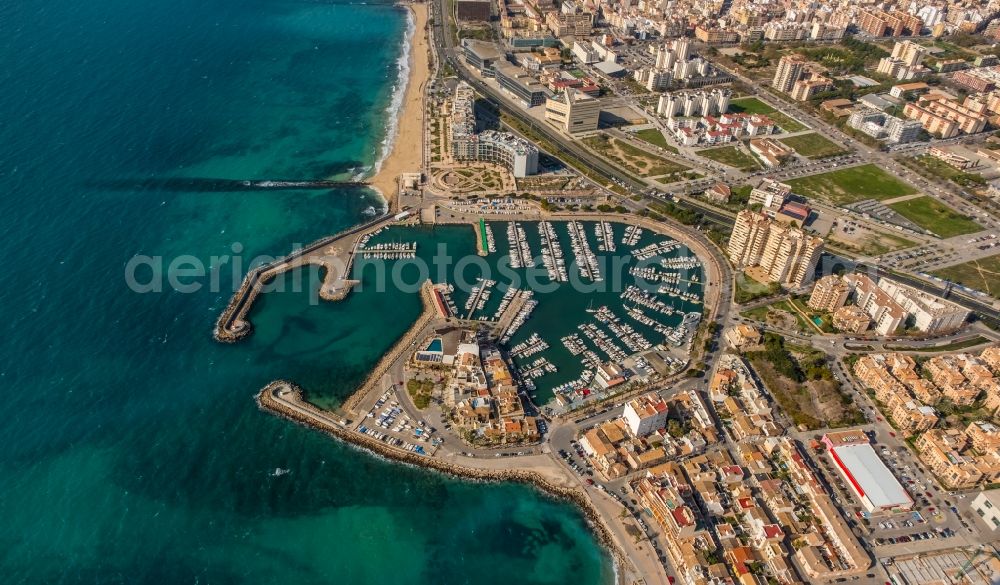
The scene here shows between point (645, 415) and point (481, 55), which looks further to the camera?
point (481, 55)

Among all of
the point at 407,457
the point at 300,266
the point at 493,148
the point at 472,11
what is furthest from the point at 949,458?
the point at 472,11

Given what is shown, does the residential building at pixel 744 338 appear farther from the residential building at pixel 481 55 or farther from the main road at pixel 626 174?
the residential building at pixel 481 55

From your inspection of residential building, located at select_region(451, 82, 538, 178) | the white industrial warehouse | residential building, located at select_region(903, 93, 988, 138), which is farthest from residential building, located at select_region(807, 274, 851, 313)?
residential building, located at select_region(903, 93, 988, 138)

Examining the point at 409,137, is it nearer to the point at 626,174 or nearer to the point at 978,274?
the point at 626,174

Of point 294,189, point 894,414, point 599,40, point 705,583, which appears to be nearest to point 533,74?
point 599,40

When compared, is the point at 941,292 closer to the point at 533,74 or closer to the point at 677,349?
the point at 677,349

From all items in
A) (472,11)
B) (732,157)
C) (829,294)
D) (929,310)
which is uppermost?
(472,11)

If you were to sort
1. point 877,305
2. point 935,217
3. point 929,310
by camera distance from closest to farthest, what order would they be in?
point 929,310, point 877,305, point 935,217
